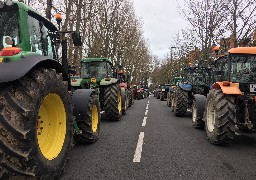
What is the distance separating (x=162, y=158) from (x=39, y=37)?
311 cm

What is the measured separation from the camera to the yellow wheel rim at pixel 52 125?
4016mm

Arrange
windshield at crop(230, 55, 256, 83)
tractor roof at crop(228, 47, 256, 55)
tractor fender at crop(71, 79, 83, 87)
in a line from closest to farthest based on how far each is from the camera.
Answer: tractor roof at crop(228, 47, 256, 55) < windshield at crop(230, 55, 256, 83) < tractor fender at crop(71, 79, 83, 87)

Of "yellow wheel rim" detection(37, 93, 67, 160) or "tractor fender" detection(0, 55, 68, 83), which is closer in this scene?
"tractor fender" detection(0, 55, 68, 83)

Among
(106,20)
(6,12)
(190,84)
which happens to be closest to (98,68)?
(190,84)

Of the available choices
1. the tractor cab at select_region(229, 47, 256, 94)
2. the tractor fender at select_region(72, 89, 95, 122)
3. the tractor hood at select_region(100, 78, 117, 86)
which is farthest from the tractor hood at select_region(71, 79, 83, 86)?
the tractor cab at select_region(229, 47, 256, 94)

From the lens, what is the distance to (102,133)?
814 cm

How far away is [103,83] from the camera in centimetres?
1101

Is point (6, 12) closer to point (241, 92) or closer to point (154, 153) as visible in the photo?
point (154, 153)

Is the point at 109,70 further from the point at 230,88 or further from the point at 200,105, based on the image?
the point at 230,88

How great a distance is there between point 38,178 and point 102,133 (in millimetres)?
4849

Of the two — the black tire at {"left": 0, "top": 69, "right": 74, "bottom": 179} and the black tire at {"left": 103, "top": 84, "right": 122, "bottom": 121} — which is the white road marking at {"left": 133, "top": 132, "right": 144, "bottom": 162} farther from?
the black tire at {"left": 103, "top": 84, "right": 122, "bottom": 121}

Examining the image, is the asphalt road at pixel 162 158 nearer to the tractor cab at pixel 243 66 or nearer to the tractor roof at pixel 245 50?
the tractor cab at pixel 243 66

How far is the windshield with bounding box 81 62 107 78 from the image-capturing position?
39.2ft

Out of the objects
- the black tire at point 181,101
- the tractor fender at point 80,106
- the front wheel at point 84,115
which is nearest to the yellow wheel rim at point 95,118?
the front wheel at point 84,115
